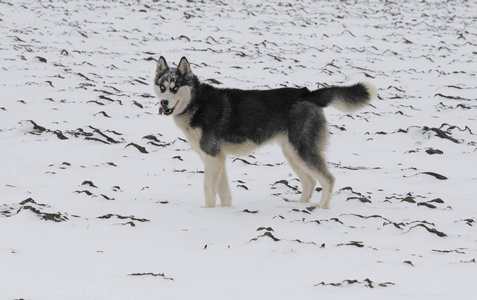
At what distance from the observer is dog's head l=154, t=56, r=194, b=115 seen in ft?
21.9

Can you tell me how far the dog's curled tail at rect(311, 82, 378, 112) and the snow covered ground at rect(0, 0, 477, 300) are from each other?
1157 millimetres

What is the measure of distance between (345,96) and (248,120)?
4.01 feet

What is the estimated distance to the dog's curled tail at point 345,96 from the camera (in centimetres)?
678

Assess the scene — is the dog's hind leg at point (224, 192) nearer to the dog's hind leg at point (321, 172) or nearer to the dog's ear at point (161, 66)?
the dog's hind leg at point (321, 172)

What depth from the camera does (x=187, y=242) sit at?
5102 millimetres

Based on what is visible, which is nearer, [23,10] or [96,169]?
[96,169]

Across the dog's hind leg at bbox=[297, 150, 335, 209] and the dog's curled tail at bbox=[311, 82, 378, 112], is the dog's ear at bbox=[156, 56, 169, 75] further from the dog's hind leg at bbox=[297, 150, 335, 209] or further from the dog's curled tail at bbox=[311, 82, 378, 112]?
the dog's hind leg at bbox=[297, 150, 335, 209]

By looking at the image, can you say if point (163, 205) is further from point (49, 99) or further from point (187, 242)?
point (49, 99)

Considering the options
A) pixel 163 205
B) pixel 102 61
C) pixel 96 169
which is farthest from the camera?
pixel 102 61

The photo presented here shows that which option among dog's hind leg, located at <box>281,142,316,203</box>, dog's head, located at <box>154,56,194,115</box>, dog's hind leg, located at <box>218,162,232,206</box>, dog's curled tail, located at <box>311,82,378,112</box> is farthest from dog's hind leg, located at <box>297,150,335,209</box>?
dog's head, located at <box>154,56,194,115</box>

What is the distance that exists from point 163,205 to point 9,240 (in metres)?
2.27

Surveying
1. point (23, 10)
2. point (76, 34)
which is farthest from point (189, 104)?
point (23, 10)

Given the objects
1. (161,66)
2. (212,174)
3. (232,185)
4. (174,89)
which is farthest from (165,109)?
(232,185)

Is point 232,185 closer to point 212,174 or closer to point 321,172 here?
point 212,174
